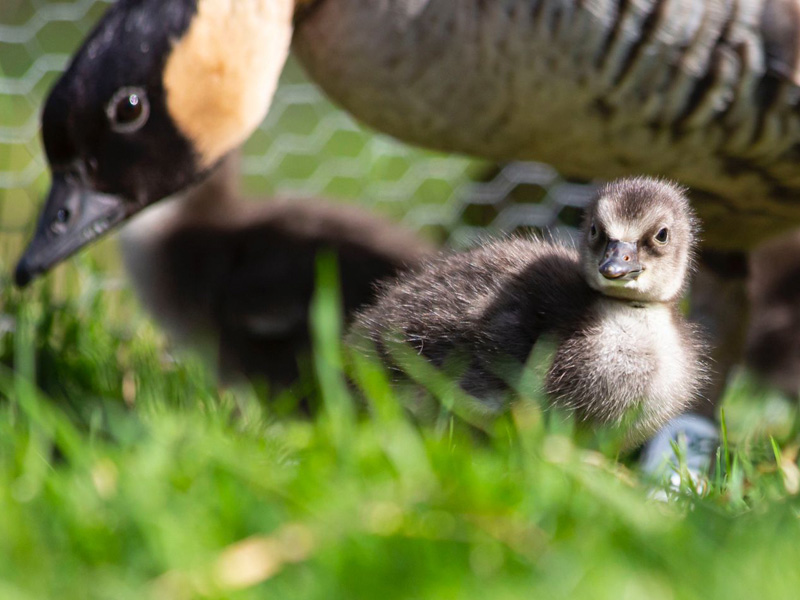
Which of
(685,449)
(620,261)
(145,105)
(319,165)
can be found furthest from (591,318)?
(319,165)

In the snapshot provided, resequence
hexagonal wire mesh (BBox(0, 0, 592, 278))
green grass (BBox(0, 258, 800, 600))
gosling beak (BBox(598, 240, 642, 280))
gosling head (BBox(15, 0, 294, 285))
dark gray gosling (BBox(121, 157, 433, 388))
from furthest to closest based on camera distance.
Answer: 1. hexagonal wire mesh (BBox(0, 0, 592, 278))
2. dark gray gosling (BBox(121, 157, 433, 388))
3. gosling head (BBox(15, 0, 294, 285))
4. gosling beak (BBox(598, 240, 642, 280))
5. green grass (BBox(0, 258, 800, 600))

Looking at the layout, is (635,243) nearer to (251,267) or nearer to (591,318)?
(591,318)

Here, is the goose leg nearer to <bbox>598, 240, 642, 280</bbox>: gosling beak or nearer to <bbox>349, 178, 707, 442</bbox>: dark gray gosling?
<bbox>349, 178, 707, 442</bbox>: dark gray gosling

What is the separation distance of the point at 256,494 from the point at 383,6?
129cm

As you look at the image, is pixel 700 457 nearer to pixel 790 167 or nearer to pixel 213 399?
pixel 790 167

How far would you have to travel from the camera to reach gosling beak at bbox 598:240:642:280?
4.95 feet

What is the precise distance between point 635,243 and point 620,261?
6 centimetres

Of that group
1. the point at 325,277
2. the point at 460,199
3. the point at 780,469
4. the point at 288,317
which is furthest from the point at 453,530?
the point at 460,199

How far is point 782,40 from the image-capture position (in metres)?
2.07

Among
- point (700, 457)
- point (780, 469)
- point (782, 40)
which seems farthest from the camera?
point (782, 40)

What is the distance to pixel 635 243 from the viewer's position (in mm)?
1568

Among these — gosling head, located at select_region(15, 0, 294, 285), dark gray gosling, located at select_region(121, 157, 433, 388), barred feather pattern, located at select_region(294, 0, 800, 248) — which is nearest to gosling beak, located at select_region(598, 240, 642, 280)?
barred feather pattern, located at select_region(294, 0, 800, 248)

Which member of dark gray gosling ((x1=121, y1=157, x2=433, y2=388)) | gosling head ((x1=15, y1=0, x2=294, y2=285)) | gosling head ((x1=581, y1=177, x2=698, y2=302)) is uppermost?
gosling head ((x1=581, y1=177, x2=698, y2=302))

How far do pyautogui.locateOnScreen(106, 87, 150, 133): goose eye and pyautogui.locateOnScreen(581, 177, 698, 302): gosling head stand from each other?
3.10 feet
